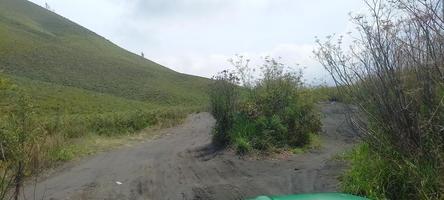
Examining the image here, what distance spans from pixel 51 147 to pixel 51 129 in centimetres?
373

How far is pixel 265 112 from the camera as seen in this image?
1386 centimetres

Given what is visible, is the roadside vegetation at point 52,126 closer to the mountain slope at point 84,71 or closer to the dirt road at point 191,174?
the dirt road at point 191,174

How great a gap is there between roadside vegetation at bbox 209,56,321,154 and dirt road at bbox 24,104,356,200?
651mm

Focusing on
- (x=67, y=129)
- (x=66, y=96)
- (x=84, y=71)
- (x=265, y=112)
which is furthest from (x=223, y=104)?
(x=84, y=71)

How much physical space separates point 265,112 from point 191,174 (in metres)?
3.72

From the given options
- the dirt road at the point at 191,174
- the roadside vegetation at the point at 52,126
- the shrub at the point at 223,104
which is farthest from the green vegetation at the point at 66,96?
the shrub at the point at 223,104

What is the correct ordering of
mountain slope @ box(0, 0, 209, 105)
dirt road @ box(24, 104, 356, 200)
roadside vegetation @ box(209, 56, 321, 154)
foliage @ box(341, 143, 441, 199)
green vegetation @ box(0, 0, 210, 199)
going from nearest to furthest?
foliage @ box(341, 143, 441, 199), green vegetation @ box(0, 0, 210, 199), dirt road @ box(24, 104, 356, 200), roadside vegetation @ box(209, 56, 321, 154), mountain slope @ box(0, 0, 209, 105)

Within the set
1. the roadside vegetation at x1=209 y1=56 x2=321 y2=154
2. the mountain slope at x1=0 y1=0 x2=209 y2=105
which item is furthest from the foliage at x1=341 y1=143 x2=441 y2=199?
the mountain slope at x1=0 y1=0 x2=209 y2=105

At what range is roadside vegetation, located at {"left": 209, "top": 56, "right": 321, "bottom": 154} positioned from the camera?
A: 1316 cm

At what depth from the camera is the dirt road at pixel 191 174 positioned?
9.27 meters

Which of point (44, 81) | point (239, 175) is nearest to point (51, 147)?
point (239, 175)

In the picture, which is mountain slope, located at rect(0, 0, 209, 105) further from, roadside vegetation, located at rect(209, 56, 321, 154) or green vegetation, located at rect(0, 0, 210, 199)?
roadside vegetation, located at rect(209, 56, 321, 154)

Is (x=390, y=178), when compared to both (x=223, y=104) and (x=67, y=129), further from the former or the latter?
(x=67, y=129)

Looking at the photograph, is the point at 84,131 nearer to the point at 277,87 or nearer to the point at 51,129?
the point at 51,129
